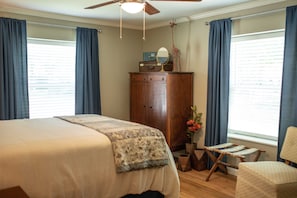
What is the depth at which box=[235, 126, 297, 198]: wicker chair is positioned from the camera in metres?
2.59

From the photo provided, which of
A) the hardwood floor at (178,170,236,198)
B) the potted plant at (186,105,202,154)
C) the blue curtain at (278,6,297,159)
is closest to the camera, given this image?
the blue curtain at (278,6,297,159)

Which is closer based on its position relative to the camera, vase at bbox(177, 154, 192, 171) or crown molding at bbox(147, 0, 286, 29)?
crown molding at bbox(147, 0, 286, 29)

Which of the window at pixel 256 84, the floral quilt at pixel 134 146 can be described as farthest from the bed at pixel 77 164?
the window at pixel 256 84

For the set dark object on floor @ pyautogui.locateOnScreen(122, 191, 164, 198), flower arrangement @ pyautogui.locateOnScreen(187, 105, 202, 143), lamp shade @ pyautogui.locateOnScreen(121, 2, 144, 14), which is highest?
lamp shade @ pyautogui.locateOnScreen(121, 2, 144, 14)

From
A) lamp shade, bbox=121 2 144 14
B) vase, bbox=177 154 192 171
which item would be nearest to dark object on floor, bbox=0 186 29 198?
lamp shade, bbox=121 2 144 14

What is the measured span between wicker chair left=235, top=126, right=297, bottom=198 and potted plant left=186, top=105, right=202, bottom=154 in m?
1.29

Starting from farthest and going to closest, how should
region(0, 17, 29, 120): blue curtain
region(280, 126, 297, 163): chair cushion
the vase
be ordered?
1. the vase
2. region(0, 17, 29, 120): blue curtain
3. region(280, 126, 297, 163): chair cushion

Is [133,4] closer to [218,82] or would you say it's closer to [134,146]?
[134,146]

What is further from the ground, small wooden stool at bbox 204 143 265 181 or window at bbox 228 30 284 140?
window at bbox 228 30 284 140

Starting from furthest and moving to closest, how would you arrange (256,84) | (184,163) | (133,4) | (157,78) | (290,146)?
(157,78), (184,163), (256,84), (290,146), (133,4)

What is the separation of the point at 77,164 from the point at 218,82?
2508 millimetres

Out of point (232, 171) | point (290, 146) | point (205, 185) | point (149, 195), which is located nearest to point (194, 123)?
point (232, 171)

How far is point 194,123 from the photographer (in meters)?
4.32

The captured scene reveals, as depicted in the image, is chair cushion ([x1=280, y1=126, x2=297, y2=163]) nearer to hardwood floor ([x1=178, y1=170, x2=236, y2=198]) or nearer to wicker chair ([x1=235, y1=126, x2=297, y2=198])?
wicker chair ([x1=235, y1=126, x2=297, y2=198])
